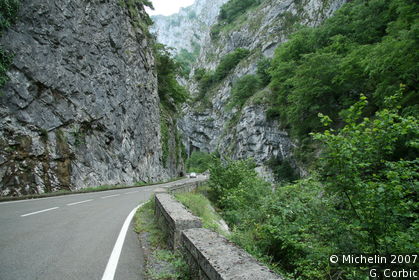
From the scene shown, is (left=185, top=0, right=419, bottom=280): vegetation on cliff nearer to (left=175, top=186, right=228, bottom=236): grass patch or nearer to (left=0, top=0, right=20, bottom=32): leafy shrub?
(left=175, top=186, right=228, bottom=236): grass patch

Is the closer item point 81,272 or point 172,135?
point 81,272

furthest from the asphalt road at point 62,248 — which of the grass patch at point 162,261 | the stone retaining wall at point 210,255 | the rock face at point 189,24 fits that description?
the rock face at point 189,24

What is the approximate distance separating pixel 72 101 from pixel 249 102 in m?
25.4

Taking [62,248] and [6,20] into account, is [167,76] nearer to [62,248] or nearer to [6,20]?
[6,20]

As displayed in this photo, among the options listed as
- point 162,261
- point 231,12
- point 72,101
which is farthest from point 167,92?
point 231,12

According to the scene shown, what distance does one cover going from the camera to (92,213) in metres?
7.98

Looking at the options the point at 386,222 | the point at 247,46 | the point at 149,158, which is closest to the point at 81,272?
the point at 386,222

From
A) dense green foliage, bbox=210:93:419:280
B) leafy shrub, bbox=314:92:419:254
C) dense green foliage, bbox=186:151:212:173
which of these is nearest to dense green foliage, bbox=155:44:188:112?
dense green foliage, bbox=186:151:212:173

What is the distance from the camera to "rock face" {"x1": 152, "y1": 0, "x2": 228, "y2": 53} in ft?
490

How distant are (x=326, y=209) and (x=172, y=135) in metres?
38.1

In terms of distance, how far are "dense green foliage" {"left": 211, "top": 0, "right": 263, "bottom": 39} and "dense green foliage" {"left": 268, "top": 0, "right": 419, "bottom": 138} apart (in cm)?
6634

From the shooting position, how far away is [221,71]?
2667 inches

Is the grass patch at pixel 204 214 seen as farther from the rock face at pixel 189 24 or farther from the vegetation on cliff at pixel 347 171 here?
the rock face at pixel 189 24

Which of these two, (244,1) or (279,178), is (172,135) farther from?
(244,1)
